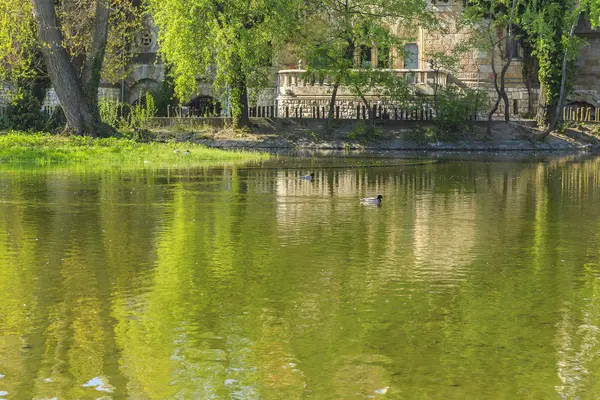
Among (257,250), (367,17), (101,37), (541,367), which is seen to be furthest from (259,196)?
(367,17)

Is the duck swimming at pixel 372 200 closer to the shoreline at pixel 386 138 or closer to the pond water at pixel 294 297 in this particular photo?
the pond water at pixel 294 297

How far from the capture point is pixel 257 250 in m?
14.3

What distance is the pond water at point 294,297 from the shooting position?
835 cm

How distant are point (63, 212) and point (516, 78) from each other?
37211 mm

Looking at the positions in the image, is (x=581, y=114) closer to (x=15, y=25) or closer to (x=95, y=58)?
(x=95, y=58)

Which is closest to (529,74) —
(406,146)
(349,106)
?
(349,106)

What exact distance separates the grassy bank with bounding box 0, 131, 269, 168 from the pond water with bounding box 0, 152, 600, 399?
28.0 feet

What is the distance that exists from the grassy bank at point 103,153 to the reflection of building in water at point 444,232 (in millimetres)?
10117

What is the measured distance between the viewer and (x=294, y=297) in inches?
441

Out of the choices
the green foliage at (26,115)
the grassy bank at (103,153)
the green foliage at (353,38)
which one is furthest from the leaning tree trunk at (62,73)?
the green foliage at (353,38)

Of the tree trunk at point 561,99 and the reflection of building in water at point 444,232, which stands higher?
the tree trunk at point 561,99

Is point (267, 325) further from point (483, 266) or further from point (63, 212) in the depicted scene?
point (63, 212)

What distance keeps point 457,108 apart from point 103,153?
56.4 ft

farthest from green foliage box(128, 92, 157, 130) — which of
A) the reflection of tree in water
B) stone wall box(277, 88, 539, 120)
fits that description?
the reflection of tree in water
